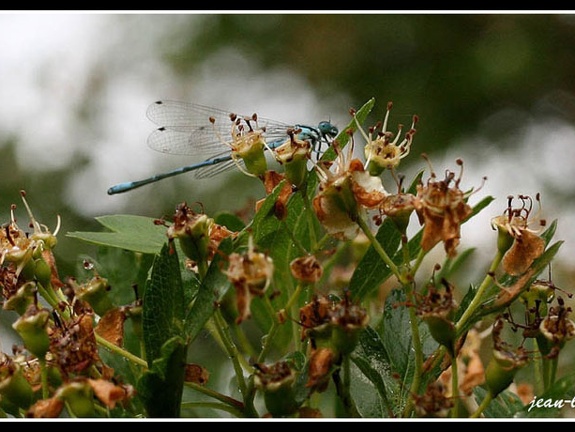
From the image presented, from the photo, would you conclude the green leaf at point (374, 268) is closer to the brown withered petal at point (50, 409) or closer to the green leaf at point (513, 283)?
the green leaf at point (513, 283)

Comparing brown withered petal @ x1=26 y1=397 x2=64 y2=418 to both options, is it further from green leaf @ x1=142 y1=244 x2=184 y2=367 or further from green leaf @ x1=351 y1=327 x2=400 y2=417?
green leaf @ x1=351 y1=327 x2=400 y2=417

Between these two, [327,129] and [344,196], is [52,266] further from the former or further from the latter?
[327,129]

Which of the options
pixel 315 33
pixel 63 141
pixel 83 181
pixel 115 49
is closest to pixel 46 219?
pixel 83 181

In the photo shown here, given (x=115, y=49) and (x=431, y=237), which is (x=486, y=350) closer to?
(x=431, y=237)

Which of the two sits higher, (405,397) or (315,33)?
(315,33)

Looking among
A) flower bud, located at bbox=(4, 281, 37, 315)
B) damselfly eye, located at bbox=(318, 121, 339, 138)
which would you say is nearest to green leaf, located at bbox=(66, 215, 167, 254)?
flower bud, located at bbox=(4, 281, 37, 315)

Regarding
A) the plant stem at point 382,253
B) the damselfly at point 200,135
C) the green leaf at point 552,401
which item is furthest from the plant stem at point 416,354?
the damselfly at point 200,135
